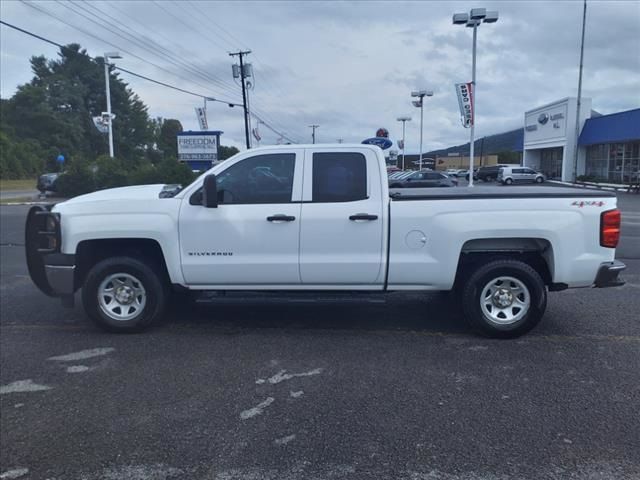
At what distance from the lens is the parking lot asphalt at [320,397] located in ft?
11.1

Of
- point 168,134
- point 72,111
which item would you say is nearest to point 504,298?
point 72,111

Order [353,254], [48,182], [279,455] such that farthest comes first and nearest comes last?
[48,182] < [353,254] < [279,455]

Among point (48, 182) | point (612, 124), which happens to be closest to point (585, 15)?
point (612, 124)

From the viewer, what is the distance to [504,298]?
18.4 feet

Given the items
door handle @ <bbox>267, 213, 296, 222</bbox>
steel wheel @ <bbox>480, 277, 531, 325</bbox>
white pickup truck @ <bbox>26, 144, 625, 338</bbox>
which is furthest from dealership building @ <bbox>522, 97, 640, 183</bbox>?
door handle @ <bbox>267, 213, 296, 222</bbox>

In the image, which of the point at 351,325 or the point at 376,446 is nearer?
the point at 376,446

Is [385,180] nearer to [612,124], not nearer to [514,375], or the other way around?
[514,375]

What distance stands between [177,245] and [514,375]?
345cm

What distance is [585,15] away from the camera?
36000 millimetres

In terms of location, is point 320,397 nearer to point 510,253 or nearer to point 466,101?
point 510,253

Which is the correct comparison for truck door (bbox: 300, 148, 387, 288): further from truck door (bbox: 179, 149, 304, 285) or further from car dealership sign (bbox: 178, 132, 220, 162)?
car dealership sign (bbox: 178, 132, 220, 162)

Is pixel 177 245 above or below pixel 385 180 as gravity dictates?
below

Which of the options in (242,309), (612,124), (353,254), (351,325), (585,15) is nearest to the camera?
(353,254)

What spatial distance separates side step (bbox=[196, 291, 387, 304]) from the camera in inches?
224
